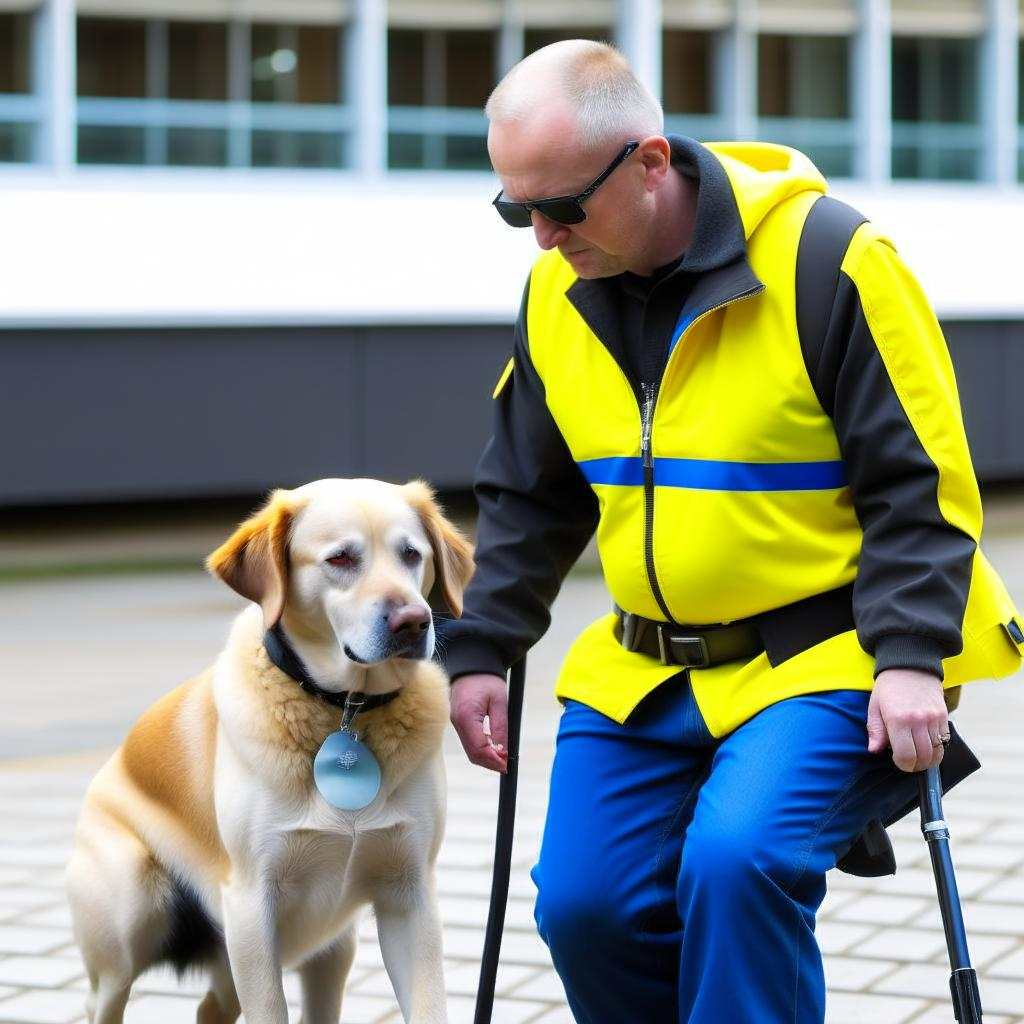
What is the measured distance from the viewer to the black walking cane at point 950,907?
3047 millimetres

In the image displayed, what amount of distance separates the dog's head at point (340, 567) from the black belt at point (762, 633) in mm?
479

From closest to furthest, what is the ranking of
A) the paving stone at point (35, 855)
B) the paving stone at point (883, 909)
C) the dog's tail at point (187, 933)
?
the dog's tail at point (187, 933) < the paving stone at point (883, 909) < the paving stone at point (35, 855)

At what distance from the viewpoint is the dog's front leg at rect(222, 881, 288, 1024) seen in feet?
12.0

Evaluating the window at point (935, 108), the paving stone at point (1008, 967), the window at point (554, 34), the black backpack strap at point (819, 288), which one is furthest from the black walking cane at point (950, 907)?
the window at point (935, 108)

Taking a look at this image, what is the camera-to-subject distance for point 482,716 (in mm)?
3801

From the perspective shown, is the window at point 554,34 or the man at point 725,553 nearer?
the man at point 725,553

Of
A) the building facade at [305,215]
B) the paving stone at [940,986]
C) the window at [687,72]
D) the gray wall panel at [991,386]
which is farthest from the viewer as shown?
the window at [687,72]

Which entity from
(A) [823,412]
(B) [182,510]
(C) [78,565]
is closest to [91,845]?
(A) [823,412]

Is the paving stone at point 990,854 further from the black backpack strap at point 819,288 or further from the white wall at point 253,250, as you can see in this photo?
the white wall at point 253,250

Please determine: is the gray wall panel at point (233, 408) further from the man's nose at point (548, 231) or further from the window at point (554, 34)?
the man's nose at point (548, 231)

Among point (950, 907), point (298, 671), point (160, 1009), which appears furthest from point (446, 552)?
point (160, 1009)

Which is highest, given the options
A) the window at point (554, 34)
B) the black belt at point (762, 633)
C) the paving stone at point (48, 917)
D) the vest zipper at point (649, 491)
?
the window at point (554, 34)

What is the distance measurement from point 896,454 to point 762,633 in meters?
0.41

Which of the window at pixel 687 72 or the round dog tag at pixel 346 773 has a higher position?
the window at pixel 687 72
